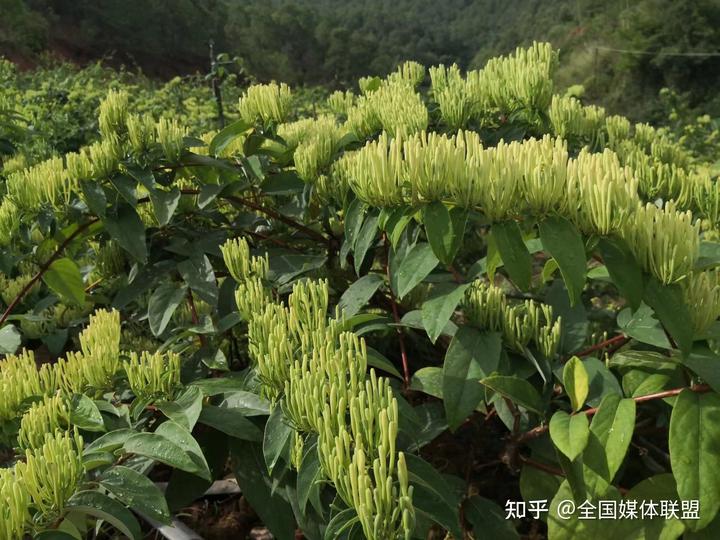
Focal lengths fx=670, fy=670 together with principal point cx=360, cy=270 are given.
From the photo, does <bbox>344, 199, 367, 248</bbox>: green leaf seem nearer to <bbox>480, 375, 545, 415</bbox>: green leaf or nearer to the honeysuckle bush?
the honeysuckle bush

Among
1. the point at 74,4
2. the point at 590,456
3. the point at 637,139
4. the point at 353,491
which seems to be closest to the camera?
the point at 353,491

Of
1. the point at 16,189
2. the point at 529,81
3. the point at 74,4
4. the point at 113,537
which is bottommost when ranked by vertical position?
the point at 113,537

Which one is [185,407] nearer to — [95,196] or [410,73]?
[95,196]

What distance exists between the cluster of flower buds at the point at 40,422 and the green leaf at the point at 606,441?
58 centimetres

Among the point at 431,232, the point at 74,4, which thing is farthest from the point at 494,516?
the point at 74,4

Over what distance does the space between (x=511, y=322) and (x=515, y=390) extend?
0.13 m

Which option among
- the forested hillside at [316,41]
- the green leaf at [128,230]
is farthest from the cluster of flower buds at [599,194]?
the forested hillside at [316,41]

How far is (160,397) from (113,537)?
428mm

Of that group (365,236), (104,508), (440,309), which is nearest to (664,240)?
(440,309)

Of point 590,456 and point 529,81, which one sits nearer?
point 590,456

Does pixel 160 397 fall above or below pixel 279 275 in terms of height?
below

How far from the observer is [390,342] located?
1.39 m

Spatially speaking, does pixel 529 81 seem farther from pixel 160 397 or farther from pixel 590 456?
pixel 160 397

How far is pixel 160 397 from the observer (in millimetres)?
847
